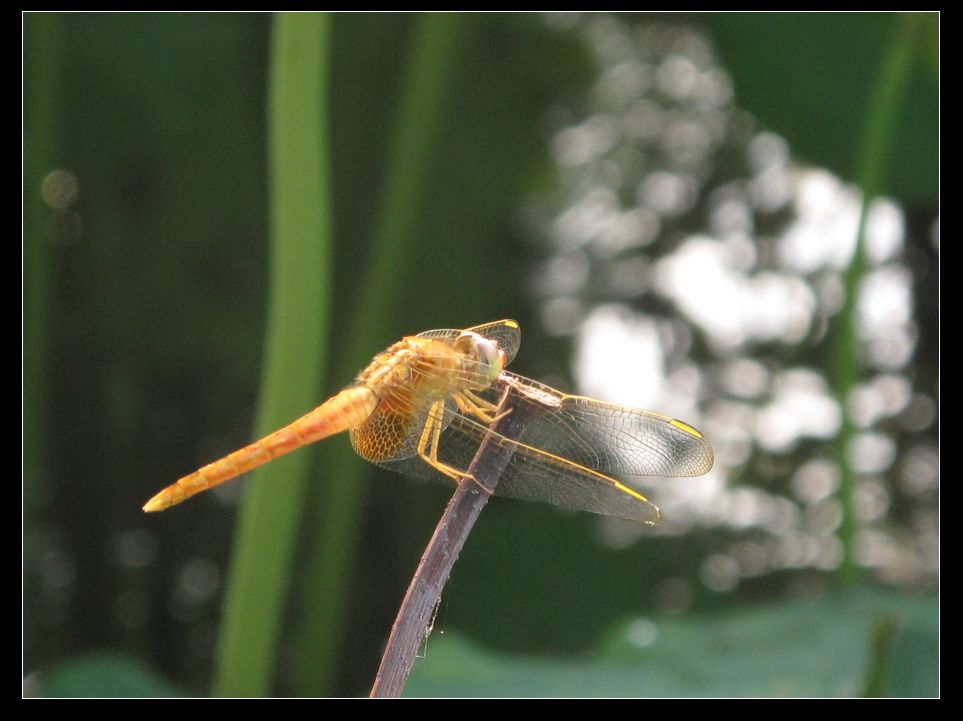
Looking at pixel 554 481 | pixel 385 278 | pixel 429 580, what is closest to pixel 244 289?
pixel 385 278

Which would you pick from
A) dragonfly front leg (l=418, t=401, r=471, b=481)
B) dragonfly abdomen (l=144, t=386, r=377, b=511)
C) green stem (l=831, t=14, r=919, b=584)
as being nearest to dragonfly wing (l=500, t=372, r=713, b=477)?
dragonfly front leg (l=418, t=401, r=471, b=481)

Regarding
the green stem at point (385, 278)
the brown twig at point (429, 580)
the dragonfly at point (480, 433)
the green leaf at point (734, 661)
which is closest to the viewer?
the brown twig at point (429, 580)

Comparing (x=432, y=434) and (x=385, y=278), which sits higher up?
(x=385, y=278)

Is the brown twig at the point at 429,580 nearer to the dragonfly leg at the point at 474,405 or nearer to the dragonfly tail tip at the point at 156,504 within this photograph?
the dragonfly leg at the point at 474,405

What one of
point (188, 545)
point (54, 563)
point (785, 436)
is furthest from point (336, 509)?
point (785, 436)

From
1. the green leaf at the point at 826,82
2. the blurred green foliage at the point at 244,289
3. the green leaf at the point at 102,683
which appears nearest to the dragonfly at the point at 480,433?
the green leaf at the point at 102,683

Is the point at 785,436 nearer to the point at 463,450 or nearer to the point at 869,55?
the point at 869,55

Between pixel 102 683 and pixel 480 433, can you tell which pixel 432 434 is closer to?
pixel 480 433
